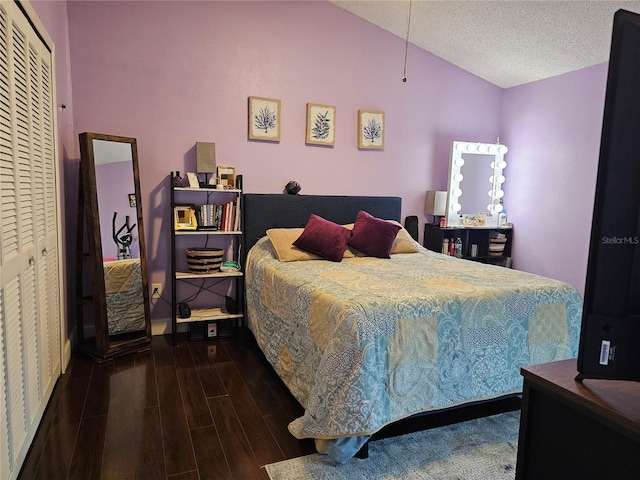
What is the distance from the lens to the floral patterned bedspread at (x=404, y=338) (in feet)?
6.25

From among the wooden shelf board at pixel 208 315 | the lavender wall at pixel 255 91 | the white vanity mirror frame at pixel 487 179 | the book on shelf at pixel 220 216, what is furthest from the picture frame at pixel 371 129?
the wooden shelf board at pixel 208 315

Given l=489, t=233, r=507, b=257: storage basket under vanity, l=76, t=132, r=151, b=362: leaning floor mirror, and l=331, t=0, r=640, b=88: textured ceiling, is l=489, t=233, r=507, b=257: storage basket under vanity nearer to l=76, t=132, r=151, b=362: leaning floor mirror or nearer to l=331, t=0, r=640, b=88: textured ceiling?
l=331, t=0, r=640, b=88: textured ceiling

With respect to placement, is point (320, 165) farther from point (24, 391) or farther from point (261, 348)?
point (24, 391)

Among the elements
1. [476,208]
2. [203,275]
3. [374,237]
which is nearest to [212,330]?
[203,275]

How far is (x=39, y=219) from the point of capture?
232 cm

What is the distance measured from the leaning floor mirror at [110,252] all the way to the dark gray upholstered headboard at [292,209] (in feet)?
2.96

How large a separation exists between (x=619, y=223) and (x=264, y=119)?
343 cm

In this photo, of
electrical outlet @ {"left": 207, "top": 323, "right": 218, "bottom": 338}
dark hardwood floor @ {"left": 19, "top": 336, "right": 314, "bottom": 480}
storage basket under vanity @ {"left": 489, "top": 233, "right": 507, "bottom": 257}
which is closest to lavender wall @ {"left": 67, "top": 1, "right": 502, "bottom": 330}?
electrical outlet @ {"left": 207, "top": 323, "right": 218, "bottom": 338}

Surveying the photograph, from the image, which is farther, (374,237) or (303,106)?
(303,106)

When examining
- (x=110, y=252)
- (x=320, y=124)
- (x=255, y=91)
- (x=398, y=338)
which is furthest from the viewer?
(x=320, y=124)

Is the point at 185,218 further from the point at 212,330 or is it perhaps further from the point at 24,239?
the point at 24,239

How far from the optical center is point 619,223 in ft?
2.53

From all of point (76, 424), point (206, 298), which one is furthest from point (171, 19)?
point (76, 424)

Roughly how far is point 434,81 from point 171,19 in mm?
2642
